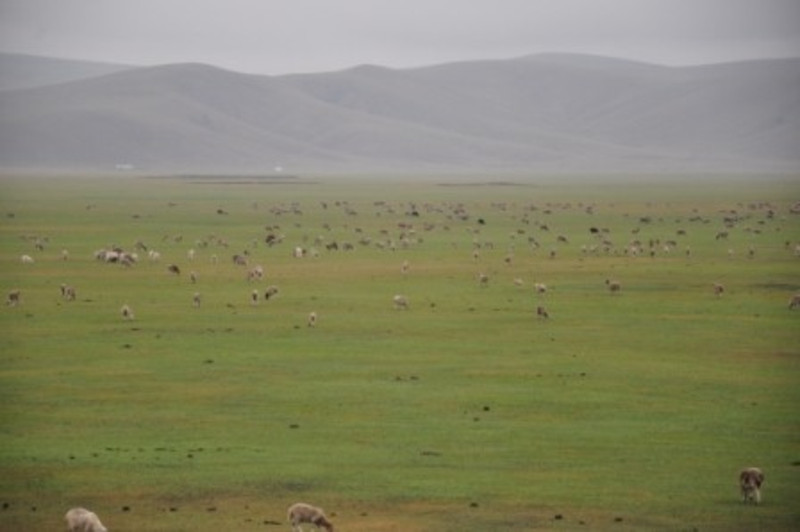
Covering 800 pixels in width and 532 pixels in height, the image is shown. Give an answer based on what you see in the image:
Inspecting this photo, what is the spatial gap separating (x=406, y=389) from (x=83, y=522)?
43.9 ft

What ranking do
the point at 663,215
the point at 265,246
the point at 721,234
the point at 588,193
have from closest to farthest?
1. the point at 265,246
2. the point at 721,234
3. the point at 663,215
4. the point at 588,193

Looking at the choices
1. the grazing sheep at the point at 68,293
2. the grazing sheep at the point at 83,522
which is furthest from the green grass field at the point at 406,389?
the grazing sheep at the point at 83,522

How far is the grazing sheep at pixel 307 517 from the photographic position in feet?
71.6

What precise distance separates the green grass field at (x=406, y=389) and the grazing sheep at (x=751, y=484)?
0.99 feet

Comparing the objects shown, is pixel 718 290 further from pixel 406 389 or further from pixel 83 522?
pixel 83 522

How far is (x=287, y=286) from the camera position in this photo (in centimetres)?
5606

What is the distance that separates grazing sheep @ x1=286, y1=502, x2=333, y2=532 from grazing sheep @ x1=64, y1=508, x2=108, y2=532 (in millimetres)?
2614

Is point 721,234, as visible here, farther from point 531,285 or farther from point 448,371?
point 448,371

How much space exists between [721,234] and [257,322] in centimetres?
4326

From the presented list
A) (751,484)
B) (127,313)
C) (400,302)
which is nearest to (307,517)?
(751,484)

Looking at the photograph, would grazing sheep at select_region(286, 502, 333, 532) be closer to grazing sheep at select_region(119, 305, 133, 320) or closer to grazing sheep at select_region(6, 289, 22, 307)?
grazing sheep at select_region(119, 305, 133, 320)

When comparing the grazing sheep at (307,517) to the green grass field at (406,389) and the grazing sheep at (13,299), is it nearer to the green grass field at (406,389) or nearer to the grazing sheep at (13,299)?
the green grass field at (406,389)

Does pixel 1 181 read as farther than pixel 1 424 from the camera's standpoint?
Yes

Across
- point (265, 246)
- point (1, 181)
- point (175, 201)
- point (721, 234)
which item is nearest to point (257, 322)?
point (265, 246)
